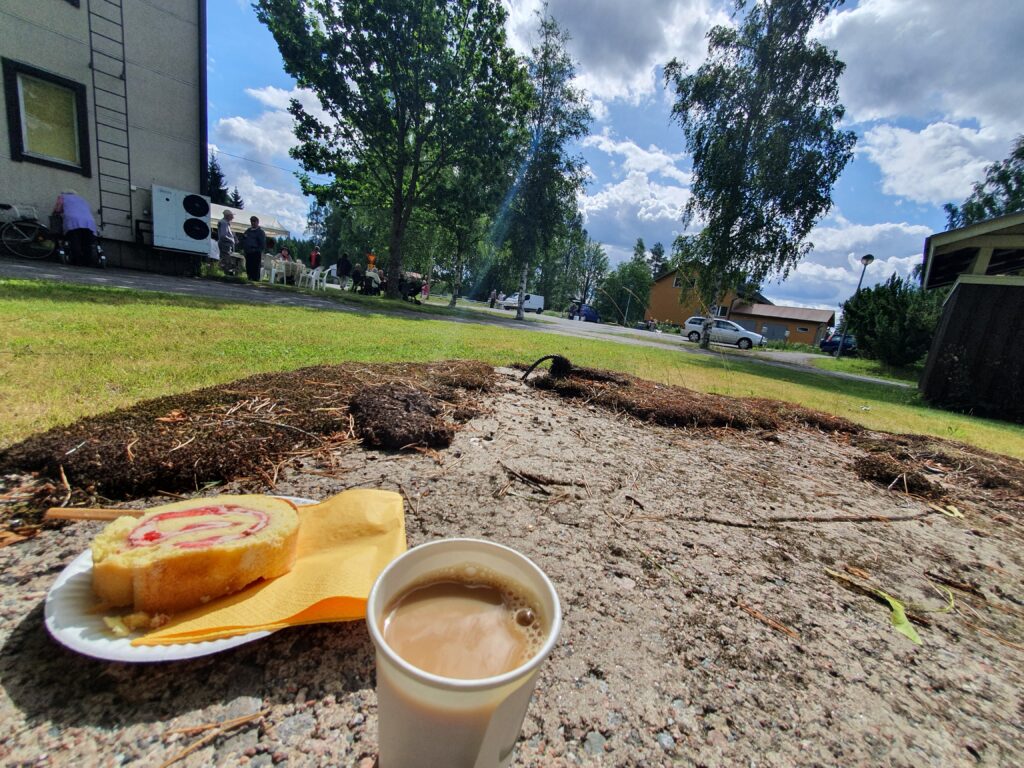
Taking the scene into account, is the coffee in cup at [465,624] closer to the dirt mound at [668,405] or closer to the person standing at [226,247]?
the dirt mound at [668,405]

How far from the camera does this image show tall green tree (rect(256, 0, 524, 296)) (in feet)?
42.6

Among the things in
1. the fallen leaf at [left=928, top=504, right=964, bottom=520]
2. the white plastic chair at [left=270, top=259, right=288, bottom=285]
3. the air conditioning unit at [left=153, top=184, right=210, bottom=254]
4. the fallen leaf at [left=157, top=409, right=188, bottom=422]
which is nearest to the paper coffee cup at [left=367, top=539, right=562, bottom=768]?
the fallen leaf at [left=157, top=409, right=188, bottom=422]

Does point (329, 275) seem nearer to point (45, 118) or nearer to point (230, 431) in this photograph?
point (45, 118)

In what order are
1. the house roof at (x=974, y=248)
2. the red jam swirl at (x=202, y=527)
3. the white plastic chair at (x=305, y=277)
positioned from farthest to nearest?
the white plastic chair at (x=305, y=277) < the house roof at (x=974, y=248) < the red jam swirl at (x=202, y=527)

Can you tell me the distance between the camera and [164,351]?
10.3 feet

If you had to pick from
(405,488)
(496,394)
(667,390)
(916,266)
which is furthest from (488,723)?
(916,266)

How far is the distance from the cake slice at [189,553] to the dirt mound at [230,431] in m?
0.60

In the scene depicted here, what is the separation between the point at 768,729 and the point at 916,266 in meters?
34.7

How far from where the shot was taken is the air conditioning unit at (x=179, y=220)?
979cm

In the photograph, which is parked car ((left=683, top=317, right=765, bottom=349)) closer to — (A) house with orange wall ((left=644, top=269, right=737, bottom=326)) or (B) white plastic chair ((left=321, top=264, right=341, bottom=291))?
(B) white plastic chair ((left=321, top=264, right=341, bottom=291))

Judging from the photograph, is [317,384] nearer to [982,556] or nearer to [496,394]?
[496,394]

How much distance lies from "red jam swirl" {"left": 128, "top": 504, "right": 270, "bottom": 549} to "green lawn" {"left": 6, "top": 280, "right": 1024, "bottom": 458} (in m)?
1.23

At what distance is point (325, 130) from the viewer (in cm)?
1451

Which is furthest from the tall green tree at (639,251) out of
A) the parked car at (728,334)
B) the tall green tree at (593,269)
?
the parked car at (728,334)
